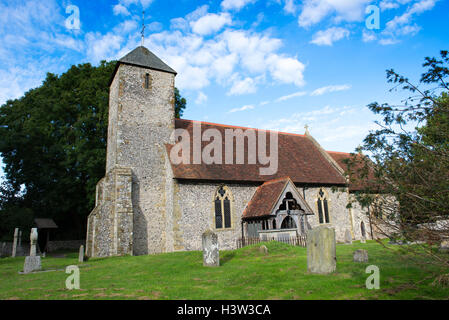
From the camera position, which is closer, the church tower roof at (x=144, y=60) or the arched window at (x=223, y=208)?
the arched window at (x=223, y=208)

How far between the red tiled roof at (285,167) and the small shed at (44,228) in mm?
17106

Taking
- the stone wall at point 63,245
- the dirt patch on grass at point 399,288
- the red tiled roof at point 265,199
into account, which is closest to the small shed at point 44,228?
the stone wall at point 63,245

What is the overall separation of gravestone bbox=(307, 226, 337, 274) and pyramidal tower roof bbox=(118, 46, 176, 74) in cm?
1680

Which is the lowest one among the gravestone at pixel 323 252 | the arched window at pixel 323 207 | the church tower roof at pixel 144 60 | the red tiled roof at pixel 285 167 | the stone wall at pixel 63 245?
the stone wall at pixel 63 245

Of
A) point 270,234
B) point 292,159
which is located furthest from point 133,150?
point 292,159

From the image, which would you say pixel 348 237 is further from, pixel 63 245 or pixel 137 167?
pixel 63 245

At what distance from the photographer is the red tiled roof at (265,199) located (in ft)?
56.8

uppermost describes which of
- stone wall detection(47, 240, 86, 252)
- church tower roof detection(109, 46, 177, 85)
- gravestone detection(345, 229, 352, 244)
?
church tower roof detection(109, 46, 177, 85)

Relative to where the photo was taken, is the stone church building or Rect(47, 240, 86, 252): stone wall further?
Rect(47, 240, 86, 252): stone wall

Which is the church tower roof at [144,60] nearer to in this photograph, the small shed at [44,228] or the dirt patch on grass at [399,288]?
Answer: the small shed at [44,228]

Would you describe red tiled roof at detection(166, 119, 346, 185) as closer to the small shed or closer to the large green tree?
the large green tree

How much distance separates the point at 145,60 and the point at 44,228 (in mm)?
20478

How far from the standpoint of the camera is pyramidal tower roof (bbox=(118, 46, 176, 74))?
20375 mm

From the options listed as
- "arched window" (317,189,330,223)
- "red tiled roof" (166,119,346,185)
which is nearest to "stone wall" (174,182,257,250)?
"red tiled roof" (166,119,346,185)
